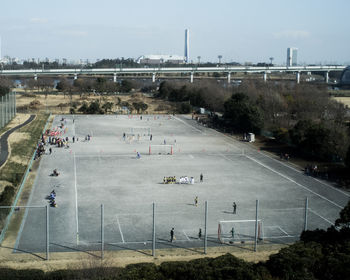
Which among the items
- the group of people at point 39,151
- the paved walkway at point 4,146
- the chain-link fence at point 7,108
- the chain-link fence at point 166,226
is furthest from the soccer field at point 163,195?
the chain-link fence at point 7,108

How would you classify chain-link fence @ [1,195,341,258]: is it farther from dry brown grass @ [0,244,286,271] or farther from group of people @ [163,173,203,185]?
group of people @ [163,173,203,185]

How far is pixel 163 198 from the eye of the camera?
1292 inches

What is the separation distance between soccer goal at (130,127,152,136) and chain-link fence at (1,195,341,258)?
33.4m

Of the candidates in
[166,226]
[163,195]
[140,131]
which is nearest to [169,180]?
[163,195]

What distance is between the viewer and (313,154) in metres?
47.7

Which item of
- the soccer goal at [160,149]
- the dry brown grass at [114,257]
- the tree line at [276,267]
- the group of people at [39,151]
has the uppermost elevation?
the tree line at [276,267]

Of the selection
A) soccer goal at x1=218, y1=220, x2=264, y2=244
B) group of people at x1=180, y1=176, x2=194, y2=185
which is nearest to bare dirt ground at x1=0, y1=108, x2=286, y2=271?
soccer goal at x1=218, y1=220, x2=264, y2=244

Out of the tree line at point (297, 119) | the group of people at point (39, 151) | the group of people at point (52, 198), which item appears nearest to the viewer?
the group of people at point (52, 198)

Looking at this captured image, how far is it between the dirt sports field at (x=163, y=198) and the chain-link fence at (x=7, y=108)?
13.9 m

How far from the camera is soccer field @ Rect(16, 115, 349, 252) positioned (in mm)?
25641

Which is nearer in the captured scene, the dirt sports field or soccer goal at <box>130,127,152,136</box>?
the dirt sports field

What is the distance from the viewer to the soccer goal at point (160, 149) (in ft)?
165

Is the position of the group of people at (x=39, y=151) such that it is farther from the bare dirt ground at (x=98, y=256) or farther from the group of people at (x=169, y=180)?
the bare dirt ground at (x=98, y=256)

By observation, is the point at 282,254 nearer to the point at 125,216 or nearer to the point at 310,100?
the point at 125,216
